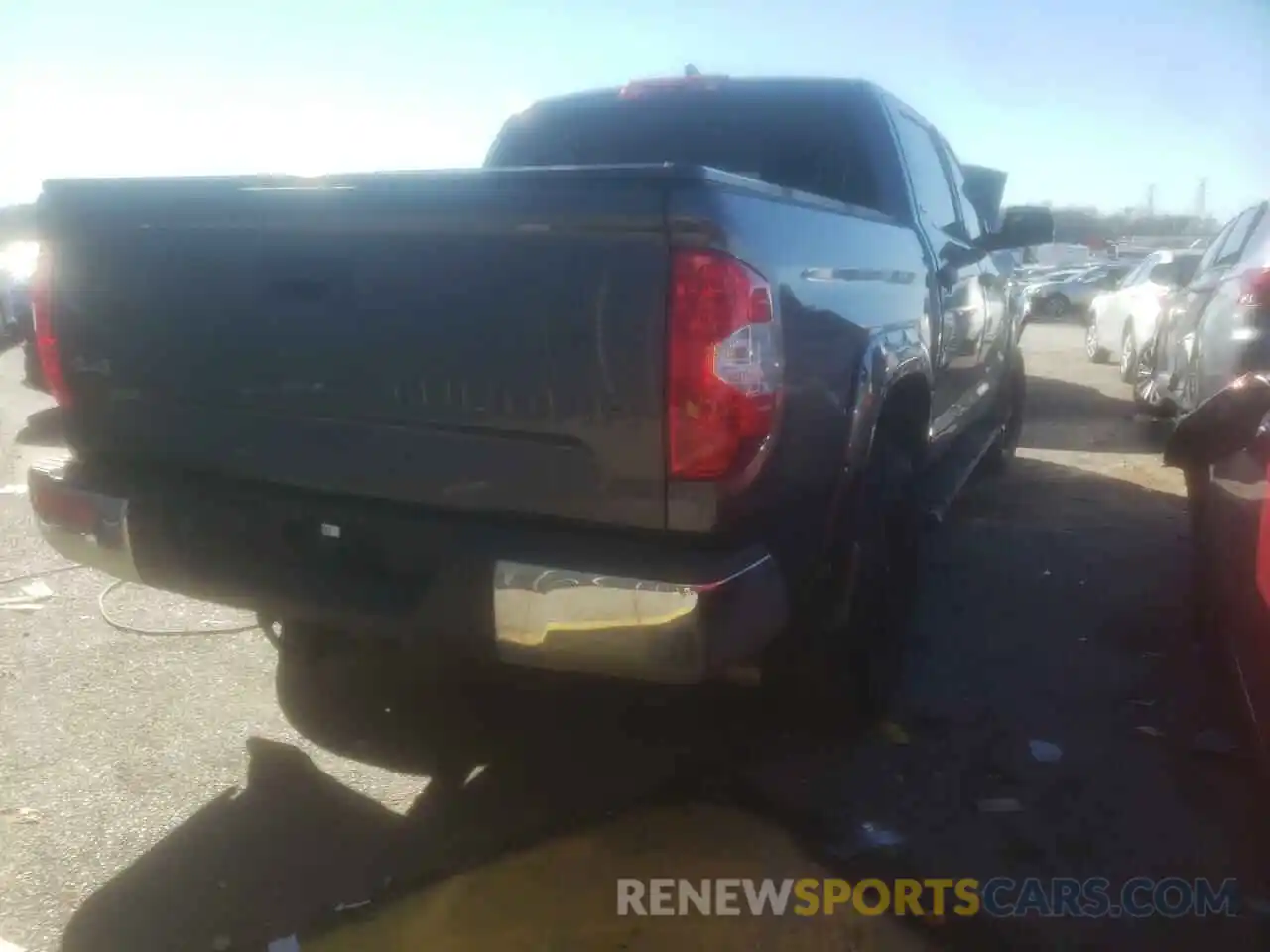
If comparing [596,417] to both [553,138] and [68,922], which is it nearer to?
[68,922]

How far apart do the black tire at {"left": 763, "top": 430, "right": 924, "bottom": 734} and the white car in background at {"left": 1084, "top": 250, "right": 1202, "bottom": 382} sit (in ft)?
22.0

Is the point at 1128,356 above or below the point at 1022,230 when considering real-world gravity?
below

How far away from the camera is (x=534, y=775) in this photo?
10.7 feet

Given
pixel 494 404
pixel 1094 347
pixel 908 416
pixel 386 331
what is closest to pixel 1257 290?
pixel 908 416

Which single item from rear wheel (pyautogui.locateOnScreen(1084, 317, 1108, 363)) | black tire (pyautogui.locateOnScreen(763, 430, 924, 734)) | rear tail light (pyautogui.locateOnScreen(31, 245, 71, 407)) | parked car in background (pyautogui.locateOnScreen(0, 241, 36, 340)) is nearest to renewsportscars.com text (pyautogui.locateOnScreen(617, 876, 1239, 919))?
black tire (pyautogui.locateOnScreen(763, 430, 924, 734))

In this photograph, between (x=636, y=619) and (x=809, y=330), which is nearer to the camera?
(x=636, y=619)

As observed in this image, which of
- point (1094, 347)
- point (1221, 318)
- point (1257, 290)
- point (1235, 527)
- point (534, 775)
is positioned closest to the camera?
point (534, 775)

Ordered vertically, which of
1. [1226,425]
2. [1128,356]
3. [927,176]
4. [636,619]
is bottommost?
[1128,356]

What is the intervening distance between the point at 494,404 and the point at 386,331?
324mm

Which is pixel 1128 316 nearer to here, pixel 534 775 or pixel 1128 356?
pixel 1128 356

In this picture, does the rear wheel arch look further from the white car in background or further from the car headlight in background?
the car headlight in background

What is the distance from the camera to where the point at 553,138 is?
15.0 ft

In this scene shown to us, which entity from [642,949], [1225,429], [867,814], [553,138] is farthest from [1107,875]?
[553,138]

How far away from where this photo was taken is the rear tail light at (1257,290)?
15.7 feet
